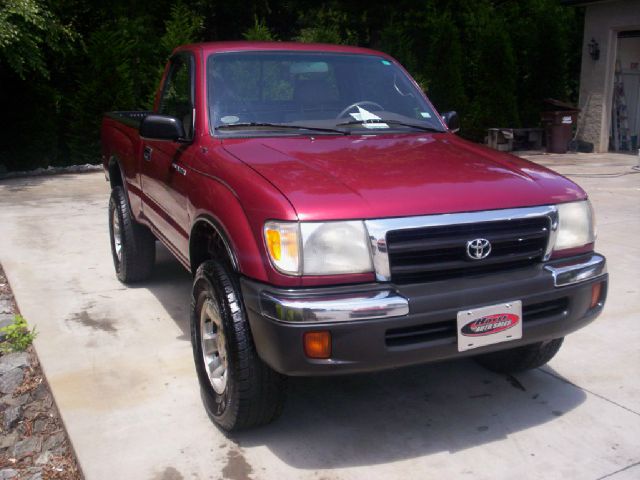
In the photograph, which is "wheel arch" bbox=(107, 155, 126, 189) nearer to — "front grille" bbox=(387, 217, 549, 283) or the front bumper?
the front bumper

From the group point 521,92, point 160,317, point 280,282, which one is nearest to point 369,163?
point 280,282

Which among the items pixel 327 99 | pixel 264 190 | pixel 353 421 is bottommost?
pixel 353 421

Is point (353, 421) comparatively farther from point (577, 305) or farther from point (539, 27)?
point (539, 27)

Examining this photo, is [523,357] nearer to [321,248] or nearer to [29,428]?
[321,248]

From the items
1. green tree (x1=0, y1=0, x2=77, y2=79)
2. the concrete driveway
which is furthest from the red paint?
green tree (x1=0, y1=0, x2=77, y2=79)

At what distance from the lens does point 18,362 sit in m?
4.47

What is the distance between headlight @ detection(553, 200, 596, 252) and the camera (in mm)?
3438

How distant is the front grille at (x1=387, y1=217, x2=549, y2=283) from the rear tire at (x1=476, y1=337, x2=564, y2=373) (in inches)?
31.2

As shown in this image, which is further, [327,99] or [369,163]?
[327,99]

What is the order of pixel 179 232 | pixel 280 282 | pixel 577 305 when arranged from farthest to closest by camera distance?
pixel 179 232 → pixel 577 305 → pixel 280 282

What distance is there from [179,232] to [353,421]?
1.51 m

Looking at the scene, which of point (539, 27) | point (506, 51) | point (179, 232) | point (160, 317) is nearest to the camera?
point (179, 232)

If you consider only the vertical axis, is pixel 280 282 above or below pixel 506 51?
below

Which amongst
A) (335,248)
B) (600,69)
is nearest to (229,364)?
(335,248)
